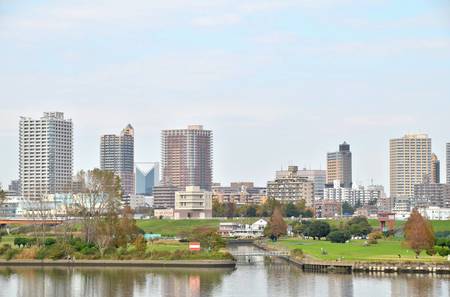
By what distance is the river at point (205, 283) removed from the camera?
55.6 metres

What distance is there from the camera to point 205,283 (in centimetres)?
5997

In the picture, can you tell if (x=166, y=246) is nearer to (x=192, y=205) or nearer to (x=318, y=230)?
(x=318, y=230)

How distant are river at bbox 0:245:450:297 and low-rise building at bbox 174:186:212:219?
76353 millimetres

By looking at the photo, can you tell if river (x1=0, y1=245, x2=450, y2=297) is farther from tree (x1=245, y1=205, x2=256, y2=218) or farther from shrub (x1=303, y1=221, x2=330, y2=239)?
tree (x1=245, y1=205, x2=256, y2=218)

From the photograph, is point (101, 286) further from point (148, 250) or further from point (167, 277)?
point (148, 250)

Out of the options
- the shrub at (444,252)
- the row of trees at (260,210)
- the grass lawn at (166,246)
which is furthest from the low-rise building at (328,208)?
the shrub at (444,252)

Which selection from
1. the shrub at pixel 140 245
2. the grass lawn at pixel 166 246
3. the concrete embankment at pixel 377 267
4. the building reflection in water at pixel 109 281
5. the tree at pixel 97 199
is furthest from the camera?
the grass lawn at pixel 166 246

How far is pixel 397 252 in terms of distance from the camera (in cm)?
7756

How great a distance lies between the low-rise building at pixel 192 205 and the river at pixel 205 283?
251 ft

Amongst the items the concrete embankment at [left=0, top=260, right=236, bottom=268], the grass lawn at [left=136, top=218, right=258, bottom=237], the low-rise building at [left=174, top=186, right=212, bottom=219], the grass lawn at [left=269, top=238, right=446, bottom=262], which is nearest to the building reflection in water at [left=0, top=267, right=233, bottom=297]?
the concrete embankment at [left=0, top=260, right=236, bottom=268]

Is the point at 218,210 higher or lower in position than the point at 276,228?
higher

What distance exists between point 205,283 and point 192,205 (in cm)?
8735

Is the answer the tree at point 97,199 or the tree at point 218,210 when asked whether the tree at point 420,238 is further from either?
the tree at point 218,210

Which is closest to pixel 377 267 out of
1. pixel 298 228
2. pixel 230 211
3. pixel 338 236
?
pixel 338 236
